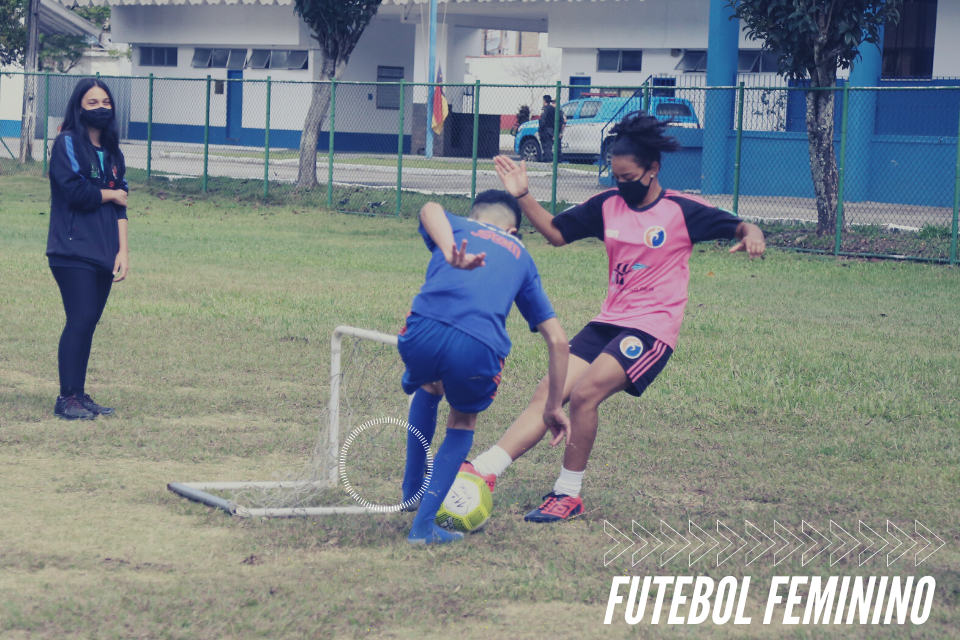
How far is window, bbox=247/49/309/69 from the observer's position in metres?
38.3

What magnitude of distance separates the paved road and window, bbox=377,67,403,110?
857 cm

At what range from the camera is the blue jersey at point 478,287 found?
4.09 m

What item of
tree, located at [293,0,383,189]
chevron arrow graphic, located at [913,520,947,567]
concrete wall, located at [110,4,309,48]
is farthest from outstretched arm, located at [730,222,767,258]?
concrete wall, located at [110,4,309,48]

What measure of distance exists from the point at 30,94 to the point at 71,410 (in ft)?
73.6

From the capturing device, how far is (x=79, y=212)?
20.5ft

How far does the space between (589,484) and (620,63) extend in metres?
28.0

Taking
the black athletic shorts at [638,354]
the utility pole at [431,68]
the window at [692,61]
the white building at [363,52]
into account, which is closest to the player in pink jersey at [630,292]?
the black athletic shorts at [638,354]

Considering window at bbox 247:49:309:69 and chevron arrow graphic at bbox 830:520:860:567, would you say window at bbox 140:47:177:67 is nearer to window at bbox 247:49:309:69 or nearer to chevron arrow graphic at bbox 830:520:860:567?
window at bbox 247:49:309:69

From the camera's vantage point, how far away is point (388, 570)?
4.14 metres

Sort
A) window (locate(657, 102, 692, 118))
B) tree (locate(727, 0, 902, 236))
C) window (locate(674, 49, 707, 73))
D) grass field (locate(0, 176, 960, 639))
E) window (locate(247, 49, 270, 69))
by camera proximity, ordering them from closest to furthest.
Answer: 1. grass field (locate(0, 176, 960, 639))
2. tree (locate(727, 0, 902, 236))
3. window (locate(657, 102, 692, 118))
4. window (locate(674, 49, 707, 73))
5. window (locate(247, 49, 270, 69))

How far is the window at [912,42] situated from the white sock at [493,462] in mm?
20782

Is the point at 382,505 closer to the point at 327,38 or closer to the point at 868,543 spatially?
the point at 868,543

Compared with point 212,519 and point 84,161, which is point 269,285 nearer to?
point 84,161

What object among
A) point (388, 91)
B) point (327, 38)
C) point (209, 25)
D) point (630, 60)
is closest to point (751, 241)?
point (327, 38)
